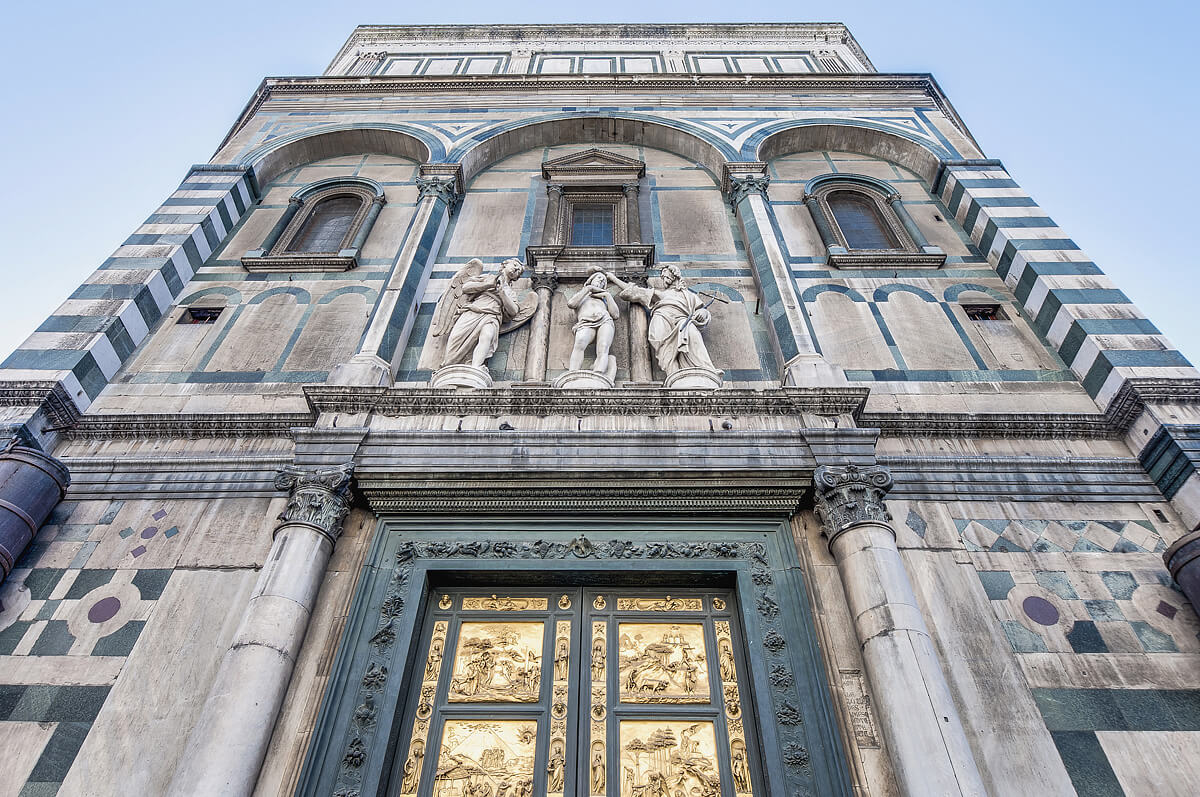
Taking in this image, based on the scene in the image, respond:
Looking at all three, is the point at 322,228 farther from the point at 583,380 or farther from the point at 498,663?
the point at 498,663

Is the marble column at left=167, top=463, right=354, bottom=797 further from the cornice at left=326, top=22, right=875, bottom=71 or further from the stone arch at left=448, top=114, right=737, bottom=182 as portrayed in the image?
the cornice at left=326, top=22, right=875, bottom=71

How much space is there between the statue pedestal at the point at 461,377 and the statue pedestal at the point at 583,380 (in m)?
0.77

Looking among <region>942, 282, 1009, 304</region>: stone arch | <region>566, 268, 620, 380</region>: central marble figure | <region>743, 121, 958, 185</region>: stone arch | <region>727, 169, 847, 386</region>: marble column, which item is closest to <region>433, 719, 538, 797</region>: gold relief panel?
<region>566, 268, 620, 380</region>: central marble figure

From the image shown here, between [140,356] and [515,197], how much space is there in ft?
18.7

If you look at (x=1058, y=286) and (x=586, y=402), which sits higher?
(x=1058, y=286)

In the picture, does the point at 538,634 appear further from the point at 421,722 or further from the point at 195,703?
the point at 195,703

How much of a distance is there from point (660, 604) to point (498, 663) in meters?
1.42

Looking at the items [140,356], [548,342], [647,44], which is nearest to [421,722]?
[548,342]

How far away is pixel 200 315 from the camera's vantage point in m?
9.66

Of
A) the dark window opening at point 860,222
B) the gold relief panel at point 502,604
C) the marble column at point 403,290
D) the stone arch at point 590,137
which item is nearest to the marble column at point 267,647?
the gold relief panel at point 502,604

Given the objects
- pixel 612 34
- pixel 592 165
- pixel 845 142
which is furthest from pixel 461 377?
pixel 612 34

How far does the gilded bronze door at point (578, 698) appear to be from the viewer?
211 inches

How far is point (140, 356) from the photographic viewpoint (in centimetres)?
890

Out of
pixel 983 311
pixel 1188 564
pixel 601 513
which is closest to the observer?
pixel 1188 564
